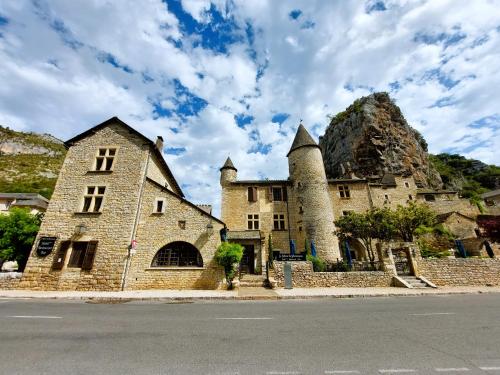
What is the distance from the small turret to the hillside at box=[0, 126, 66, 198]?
3998cm

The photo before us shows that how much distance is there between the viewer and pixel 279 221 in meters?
23.7

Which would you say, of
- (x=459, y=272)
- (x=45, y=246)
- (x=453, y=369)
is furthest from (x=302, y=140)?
(x=453, y=369)

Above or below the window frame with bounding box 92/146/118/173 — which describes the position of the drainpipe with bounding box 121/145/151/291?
below

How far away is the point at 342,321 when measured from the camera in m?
5.80

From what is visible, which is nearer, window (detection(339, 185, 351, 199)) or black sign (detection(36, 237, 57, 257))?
black sign (detection(36, 237, 57, 257))

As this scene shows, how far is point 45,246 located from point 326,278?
16344 mm

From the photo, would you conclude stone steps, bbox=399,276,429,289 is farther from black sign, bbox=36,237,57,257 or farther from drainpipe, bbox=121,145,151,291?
black sign, bbox=36,237,57,257

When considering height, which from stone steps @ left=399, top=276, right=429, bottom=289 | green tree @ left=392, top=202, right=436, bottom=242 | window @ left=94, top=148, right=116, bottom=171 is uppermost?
window @ left=94, top=148, right=116, bottom=171

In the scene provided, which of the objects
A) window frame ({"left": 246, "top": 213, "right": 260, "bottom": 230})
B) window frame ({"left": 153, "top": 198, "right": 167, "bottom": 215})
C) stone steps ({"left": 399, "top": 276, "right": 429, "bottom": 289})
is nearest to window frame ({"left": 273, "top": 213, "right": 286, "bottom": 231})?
window frame ({"left": 246, "top": 213, "right": 260, "bottom": 230})

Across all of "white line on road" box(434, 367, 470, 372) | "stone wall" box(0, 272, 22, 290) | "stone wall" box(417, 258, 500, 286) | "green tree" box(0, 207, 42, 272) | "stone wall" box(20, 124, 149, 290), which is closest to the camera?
"white line on road" box(434, 367, 470, 372)

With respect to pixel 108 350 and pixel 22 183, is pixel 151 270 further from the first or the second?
pixel 22 183

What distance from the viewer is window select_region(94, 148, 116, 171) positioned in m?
14.8

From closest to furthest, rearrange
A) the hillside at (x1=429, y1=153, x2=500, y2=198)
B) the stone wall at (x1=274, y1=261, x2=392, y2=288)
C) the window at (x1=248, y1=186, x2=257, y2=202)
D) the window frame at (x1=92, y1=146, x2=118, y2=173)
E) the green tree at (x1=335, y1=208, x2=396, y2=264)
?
the stone wall at (x1=274, y1=261, x2=392, y2=288) → the window frame at (x1=92, y1=146, x2=118, y2=173) → the green tree at (x1=335, y1=208, x2=396, y2=264) → the window at (x1=248, y1=186, x2=257, y2=202) → the hillside at (x1=429, y1=153, x2=500, y2=198)

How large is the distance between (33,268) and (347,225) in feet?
67.6
